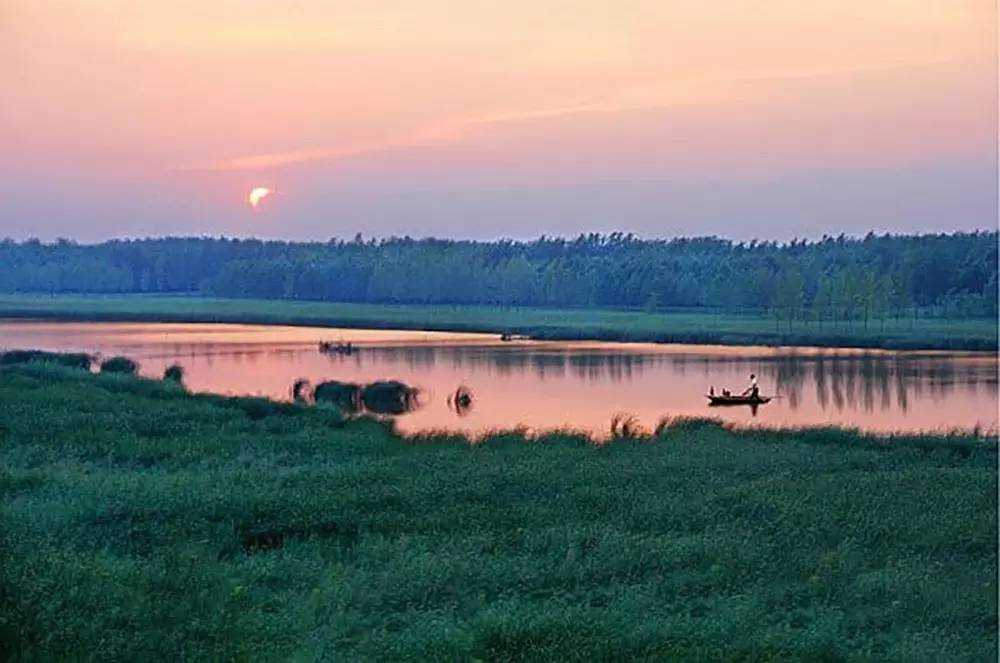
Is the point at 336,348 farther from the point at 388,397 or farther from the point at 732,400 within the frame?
the point at 732,400

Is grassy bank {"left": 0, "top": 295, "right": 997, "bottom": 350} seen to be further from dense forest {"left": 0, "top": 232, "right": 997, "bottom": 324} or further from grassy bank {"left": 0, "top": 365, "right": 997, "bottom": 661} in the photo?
grassy bank {"left": 0, "top": 365, "right": 997, "bottom": 661}

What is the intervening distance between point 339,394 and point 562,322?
56.3 meters

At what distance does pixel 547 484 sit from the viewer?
19188 millimetres

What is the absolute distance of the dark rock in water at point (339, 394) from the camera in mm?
38469

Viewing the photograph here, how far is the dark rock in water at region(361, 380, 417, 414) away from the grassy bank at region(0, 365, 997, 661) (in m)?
12.9

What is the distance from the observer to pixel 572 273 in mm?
126938

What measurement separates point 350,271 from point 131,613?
137 meters

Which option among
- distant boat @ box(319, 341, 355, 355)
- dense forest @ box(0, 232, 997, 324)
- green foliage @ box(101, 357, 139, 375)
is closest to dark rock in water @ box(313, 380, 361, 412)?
green foliage @ box(101, 357, 139, 375)

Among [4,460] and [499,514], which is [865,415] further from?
[4,460]

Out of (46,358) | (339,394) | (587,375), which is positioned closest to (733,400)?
(587,375)

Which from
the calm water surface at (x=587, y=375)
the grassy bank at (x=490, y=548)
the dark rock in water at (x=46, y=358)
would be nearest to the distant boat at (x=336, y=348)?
the calm water surface at (x=587, y=375)

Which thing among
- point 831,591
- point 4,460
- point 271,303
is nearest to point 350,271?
point 271,303

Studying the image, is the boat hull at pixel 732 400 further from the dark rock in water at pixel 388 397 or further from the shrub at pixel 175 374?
the shrub at pixel 175 374

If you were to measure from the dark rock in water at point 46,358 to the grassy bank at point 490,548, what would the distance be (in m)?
22.0
